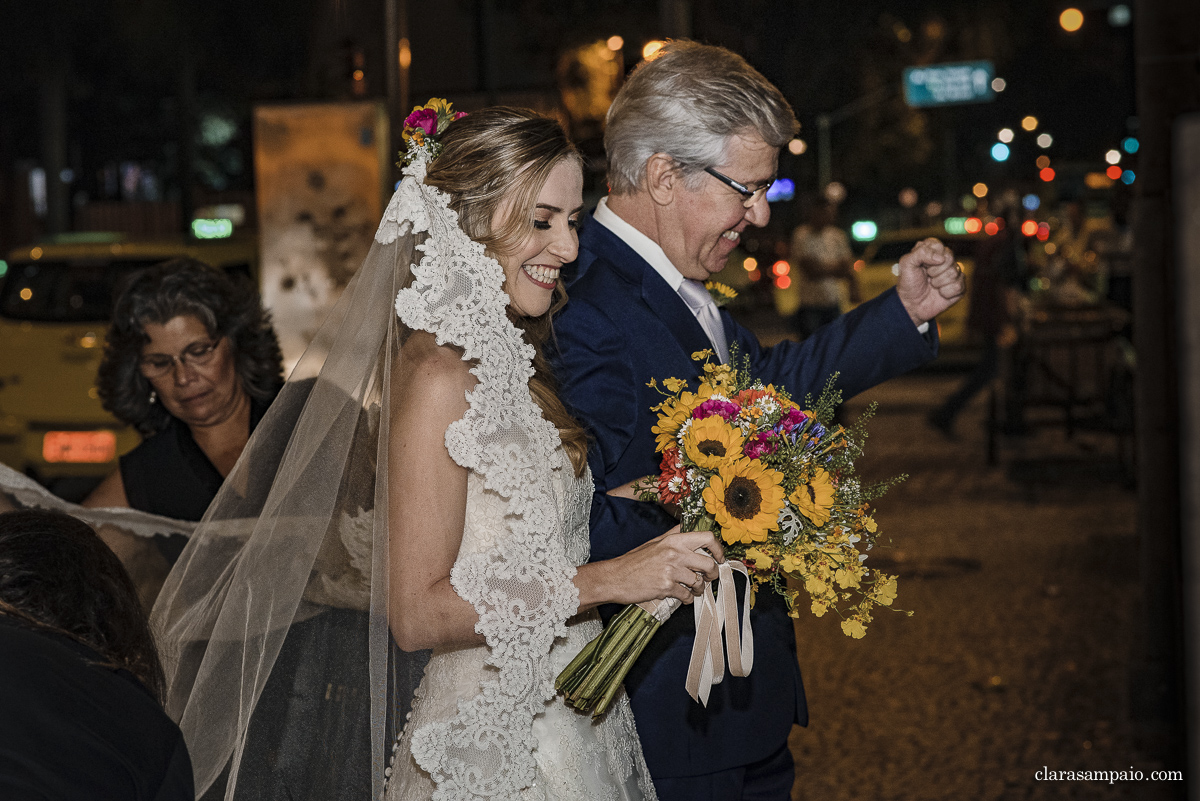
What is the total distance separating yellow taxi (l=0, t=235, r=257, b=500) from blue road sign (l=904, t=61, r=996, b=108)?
3058cm

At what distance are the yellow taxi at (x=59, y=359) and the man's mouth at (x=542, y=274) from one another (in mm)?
6352

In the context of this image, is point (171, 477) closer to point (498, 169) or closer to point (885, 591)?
point (498, 169)

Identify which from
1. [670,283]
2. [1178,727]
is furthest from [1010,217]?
[670,283]

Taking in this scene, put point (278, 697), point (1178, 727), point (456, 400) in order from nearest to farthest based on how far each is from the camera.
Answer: point (456, 400)
point (278, 697)
point (1178, 727)

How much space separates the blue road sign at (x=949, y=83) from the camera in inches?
1406

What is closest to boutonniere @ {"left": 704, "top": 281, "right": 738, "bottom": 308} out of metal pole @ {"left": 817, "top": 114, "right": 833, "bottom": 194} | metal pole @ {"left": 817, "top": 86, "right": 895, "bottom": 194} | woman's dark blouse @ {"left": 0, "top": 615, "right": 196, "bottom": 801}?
woman's dark blouse @ {"left": 0, "top": 615, "right": 196, "bottom": 801}

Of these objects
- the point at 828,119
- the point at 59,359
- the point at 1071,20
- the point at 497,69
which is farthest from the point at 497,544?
the point at 828,119

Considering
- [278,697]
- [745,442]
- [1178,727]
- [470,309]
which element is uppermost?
[470,309]

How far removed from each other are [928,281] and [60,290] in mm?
7347

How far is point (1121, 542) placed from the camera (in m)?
8.48

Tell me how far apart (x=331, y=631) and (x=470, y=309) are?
0.70 meters

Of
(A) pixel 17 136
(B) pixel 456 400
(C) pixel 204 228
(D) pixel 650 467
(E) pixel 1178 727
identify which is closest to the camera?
(B) pixel 456 400

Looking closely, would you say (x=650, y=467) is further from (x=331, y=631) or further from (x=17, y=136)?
(x=17, y=136)

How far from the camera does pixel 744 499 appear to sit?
244 cm
